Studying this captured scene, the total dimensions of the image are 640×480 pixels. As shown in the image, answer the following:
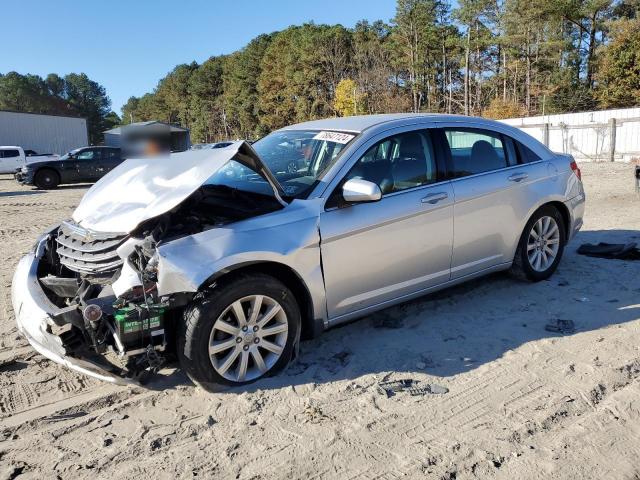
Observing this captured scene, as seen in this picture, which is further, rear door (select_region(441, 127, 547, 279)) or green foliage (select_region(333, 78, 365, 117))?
green foliage (select_region(333, 78, 365, 117))

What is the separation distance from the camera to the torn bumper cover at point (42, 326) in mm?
3178

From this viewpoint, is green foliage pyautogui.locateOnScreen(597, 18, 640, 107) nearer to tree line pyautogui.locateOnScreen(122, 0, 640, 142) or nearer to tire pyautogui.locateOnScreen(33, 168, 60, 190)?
tree line pyautogui.locateOnScreen(122, 0, 640, 142)

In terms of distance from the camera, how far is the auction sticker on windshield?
13.6 ft

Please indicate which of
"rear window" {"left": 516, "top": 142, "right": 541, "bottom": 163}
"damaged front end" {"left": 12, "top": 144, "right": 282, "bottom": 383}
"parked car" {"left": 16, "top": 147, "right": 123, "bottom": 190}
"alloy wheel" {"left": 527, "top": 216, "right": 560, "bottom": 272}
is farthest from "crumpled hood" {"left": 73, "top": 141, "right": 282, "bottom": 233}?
"parked car" {"left": 16, "top": 147, "right": 123, "bottom": 190}

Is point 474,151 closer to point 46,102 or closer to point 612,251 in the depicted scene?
point 612,251

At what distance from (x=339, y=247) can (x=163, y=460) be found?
1.72m

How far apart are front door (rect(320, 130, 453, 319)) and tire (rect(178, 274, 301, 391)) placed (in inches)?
15.7

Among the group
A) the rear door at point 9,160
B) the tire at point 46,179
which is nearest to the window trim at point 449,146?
the tire at point 46,179

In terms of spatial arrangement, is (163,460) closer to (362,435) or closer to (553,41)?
(362,435)

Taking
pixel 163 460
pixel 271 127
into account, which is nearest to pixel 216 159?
pixel 163 460

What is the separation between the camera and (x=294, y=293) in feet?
12.1

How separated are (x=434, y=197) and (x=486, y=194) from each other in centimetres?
64

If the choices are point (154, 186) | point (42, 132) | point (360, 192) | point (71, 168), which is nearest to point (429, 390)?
point (360, 192)

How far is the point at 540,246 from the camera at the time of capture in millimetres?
5250
